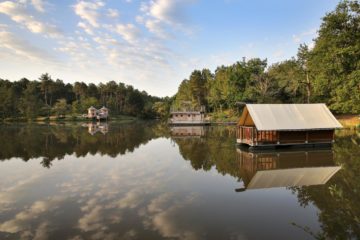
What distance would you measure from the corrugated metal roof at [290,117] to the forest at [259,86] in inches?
107

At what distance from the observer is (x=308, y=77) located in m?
54.3

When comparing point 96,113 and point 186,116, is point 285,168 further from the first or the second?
point 96,113

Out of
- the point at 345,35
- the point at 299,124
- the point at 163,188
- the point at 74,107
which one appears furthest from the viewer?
the point at 74,107

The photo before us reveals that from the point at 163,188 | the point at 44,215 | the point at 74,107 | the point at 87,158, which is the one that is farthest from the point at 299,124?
the point at 74,107

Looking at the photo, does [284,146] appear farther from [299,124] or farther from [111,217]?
[111,217]

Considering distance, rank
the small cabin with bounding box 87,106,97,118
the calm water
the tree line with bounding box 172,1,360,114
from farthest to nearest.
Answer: the small cabin with bounding box 87,106,97,118 → the tree line with bounding box 172,1,360,114 → the calm water

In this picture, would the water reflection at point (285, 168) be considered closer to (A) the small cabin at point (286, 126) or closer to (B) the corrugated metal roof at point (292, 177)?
(B) the corrugated metal roof at point (292, 177)

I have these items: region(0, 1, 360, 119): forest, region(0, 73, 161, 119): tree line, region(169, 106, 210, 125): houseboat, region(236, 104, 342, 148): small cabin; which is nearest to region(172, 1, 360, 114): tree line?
region(0, 1, 360, 119): forest

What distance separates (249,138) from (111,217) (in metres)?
18.1

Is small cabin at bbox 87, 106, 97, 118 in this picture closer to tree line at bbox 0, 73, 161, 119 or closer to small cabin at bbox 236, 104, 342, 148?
tree line at bbox 0, 73, 161, 119

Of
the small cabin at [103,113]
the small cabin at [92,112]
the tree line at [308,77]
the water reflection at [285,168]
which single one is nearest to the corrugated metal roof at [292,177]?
the water reflection at [285,168]

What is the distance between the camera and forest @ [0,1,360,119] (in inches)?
1344

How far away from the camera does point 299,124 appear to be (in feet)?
78.9

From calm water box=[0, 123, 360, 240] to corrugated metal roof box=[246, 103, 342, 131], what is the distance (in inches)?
146
